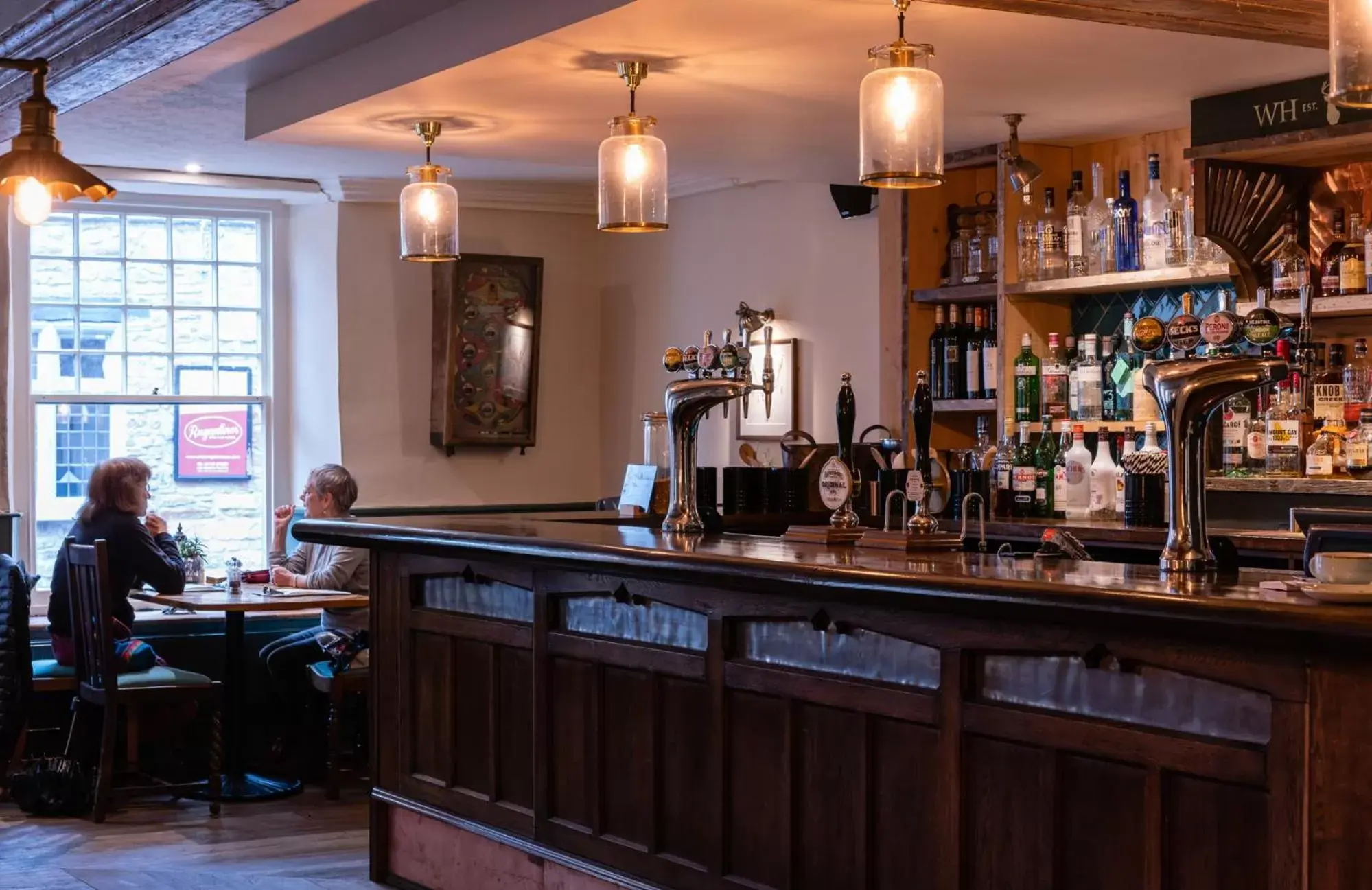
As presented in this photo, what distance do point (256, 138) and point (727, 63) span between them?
226 centimetres

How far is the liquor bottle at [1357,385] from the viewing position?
4.98 metres

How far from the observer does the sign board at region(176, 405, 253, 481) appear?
8148 millimetres

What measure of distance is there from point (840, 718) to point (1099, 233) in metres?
3.08

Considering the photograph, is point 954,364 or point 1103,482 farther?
point 954,364

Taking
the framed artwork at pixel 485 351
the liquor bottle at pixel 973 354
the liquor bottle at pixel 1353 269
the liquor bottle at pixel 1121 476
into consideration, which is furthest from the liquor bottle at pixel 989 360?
the framed artwork at pixel 485 351

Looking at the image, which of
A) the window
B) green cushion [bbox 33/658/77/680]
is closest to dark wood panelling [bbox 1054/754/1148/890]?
green cushion [bbox 33/658/77/680]

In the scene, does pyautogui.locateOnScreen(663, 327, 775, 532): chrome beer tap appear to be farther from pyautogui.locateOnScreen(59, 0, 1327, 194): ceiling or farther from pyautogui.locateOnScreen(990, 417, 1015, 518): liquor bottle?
pyautogui.locateOnScreen(990, 417, 1015, 518): liquor bottle

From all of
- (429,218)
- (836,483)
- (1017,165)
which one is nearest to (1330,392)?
(1017,165)

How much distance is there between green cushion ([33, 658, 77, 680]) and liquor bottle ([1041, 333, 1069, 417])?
12.0 feet

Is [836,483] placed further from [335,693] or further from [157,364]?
[157,364]

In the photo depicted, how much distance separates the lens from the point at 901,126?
3510 mm

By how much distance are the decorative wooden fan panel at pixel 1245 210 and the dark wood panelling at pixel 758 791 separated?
8.46 feet

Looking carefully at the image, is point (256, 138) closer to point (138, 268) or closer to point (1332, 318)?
point (138, 268)

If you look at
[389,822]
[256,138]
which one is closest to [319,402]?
[256,138]
